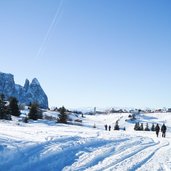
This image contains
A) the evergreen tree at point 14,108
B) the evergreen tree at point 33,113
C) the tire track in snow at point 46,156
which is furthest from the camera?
the evergreen tree at point 14,108

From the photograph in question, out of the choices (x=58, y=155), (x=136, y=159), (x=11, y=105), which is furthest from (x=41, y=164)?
(x=11, y=105)

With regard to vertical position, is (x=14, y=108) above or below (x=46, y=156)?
above

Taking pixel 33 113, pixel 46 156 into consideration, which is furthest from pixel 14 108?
pixel 46 156

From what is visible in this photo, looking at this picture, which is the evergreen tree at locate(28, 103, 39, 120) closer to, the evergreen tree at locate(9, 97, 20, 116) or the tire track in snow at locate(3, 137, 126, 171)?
the evergreen tree at locate(9, 97, 20, 116)

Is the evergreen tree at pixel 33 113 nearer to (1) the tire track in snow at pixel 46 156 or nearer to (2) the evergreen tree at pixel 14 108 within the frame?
(2) the evergreen tree at pixel 14 108

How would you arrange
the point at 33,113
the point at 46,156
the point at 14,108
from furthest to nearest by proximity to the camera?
the point at 14,108 < the point at 33,113 < the point at 46,156

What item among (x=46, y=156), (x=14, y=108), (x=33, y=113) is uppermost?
(x=14, y=108)

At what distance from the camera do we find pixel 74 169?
1162 centimetres

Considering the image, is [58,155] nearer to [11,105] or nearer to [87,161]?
[87,161]

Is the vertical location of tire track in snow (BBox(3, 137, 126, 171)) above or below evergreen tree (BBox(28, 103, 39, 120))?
below

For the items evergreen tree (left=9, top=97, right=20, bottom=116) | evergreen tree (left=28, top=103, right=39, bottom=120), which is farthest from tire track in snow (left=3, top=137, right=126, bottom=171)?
evergreen tree (left=9, top=97, right=20, bottom=116)

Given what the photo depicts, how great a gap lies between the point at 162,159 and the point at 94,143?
15.2 ft

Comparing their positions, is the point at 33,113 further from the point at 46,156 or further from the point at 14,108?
the point at 46,156

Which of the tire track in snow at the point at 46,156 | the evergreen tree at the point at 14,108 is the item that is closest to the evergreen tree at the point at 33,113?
the evergreen tree at the point at 14,108
